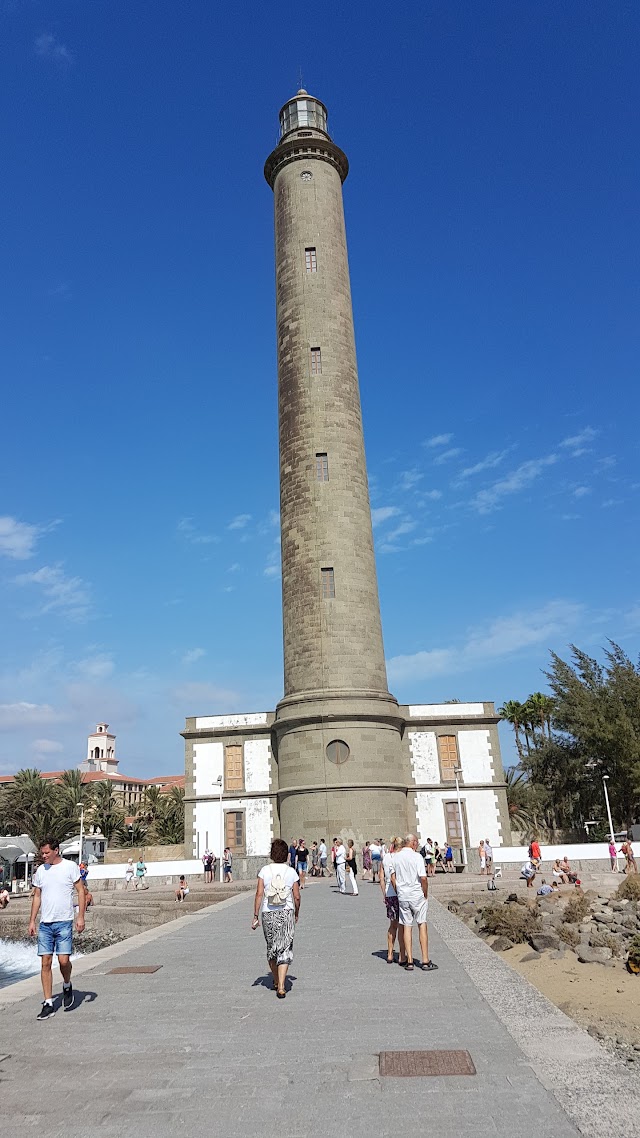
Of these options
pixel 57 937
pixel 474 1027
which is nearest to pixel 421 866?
pixel 474 1027

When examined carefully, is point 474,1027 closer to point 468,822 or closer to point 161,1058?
point 161,1058

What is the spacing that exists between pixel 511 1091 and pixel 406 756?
30.2m

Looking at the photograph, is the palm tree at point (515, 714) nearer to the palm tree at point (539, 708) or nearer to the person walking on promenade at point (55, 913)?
the palm tree at point (539, 708)

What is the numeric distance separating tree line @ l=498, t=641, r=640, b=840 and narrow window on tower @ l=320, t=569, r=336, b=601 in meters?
15.5

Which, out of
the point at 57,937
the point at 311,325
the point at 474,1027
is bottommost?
the point at 474,1027

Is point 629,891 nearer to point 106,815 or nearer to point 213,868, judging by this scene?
point 213,868

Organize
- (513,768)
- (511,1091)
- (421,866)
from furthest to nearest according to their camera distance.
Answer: (513,768) → (421,866) → (511,1091)

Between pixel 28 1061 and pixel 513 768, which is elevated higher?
pixel 513 768

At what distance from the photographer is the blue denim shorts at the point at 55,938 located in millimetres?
8070

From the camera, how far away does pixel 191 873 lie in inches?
1251

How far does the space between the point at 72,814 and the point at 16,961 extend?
3802 cm

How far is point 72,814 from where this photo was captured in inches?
2292

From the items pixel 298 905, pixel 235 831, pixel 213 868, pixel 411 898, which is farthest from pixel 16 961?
pixel 298 905

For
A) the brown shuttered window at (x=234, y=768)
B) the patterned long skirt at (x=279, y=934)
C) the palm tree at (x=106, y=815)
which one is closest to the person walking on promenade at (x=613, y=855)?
the brown shuttered window at (x=234, y=768)
